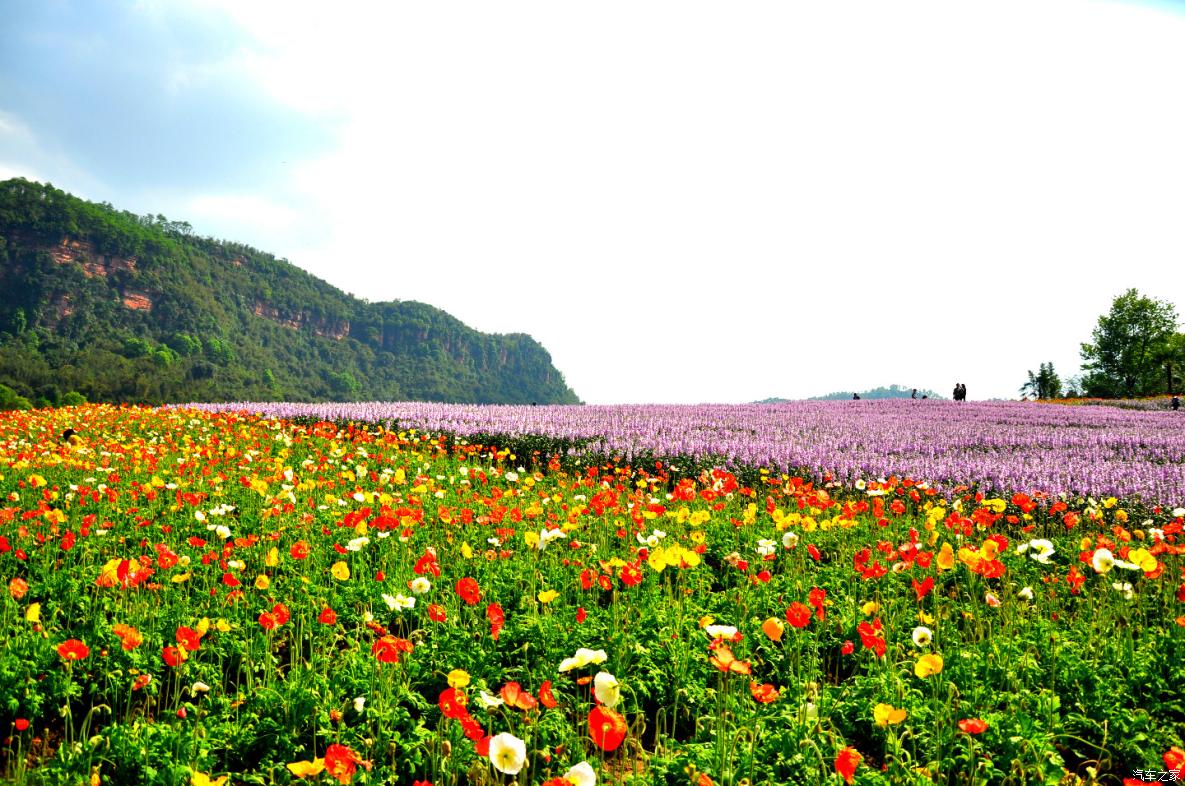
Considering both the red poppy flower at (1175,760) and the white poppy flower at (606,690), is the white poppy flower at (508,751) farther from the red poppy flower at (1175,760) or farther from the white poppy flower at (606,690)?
the red poppy flower at (1175,760)

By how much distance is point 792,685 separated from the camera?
3.48 m

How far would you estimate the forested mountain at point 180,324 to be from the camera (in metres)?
71.6

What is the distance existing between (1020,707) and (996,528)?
4.74 metres

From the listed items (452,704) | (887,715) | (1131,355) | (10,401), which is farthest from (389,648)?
(1131,355)

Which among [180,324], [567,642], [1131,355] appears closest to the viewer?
[567,642]

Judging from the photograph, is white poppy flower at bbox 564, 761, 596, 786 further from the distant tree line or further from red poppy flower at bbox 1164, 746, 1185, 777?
the distant tree line

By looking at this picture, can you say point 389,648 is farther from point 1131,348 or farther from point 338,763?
point 1131,348

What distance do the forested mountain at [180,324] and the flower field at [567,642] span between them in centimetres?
5456

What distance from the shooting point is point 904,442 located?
42.5 ft

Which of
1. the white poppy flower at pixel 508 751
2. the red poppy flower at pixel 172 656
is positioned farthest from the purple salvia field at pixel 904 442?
the red poppy flower at pixel 172 656

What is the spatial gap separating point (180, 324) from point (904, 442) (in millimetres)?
126238

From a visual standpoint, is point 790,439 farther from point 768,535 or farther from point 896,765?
point 896,765

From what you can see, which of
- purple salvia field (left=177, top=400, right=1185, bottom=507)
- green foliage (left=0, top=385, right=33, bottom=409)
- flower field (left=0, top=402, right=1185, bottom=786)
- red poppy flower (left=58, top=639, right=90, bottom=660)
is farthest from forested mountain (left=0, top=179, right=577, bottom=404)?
red poppy flower (left=58, top=639, right=90, bottom=660)

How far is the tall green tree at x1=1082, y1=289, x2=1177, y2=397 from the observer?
56.1m
